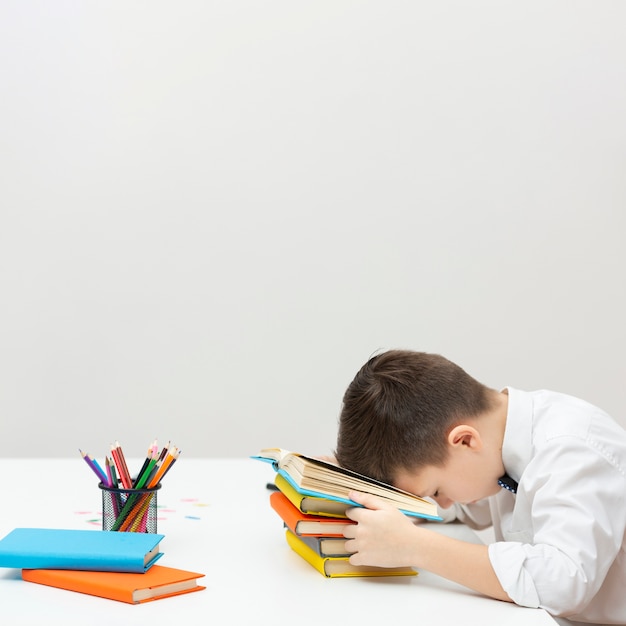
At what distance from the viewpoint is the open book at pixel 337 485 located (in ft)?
2.70

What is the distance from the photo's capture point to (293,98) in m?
2.86

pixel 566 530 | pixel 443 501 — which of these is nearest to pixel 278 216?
pixel 443 501

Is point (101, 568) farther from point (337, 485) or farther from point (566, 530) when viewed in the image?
point (566, 530)

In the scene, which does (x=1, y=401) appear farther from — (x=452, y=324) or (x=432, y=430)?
(x=432, y=430)

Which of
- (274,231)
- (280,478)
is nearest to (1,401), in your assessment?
(274,231)

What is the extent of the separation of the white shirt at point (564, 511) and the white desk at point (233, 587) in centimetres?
4

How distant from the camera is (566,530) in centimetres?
81

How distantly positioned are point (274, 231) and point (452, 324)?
0.75 meters

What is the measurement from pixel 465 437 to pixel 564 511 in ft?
0.58

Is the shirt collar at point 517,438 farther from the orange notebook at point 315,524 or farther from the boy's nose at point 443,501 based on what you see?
the orange notebook at point 315,524

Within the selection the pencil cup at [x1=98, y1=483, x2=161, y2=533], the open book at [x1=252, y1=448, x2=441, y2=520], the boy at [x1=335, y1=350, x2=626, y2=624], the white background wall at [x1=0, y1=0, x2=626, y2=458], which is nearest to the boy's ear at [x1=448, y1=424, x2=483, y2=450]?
the boy at [x1=335, y1=350, x2=626, y2=624]

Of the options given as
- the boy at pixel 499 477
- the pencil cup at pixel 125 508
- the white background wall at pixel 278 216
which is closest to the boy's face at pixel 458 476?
the boy at pixel 499 477

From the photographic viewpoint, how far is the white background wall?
2791 mm

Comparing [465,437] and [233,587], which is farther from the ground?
[465,437]
